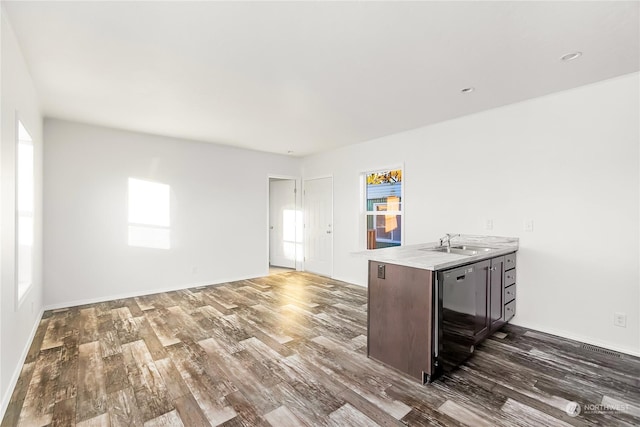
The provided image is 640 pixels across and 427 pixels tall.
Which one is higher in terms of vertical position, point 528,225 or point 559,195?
point 559,195

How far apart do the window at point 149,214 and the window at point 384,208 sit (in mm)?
3298

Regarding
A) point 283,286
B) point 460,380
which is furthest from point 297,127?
point 460,380

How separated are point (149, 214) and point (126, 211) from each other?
11.9 inches

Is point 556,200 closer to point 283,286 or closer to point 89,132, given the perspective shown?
point 283,286

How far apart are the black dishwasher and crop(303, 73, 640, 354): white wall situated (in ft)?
3.17

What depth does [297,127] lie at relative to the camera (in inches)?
165

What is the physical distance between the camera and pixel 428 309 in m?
2.13

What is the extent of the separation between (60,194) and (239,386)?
3.65m

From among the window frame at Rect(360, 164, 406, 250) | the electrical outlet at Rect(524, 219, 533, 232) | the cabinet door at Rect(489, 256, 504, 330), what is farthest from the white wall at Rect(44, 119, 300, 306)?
the electrical outlet at Rect(524, 219, 533, 232)

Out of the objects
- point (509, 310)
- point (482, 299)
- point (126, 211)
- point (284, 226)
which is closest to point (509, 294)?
point (509, 310)

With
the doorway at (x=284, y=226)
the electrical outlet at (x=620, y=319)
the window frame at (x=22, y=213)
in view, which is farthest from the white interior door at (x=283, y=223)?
the electrical outlet at (x=620, y=319)

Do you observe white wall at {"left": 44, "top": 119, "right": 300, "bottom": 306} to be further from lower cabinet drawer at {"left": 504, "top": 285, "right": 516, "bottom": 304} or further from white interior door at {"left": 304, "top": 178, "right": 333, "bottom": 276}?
lower cabinet drawer at {"left": 504, "top": 285, "right": 516, "bottom": 304}

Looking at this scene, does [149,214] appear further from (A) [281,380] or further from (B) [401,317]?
(B) [401,317]

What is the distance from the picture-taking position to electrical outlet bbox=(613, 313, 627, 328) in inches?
105
